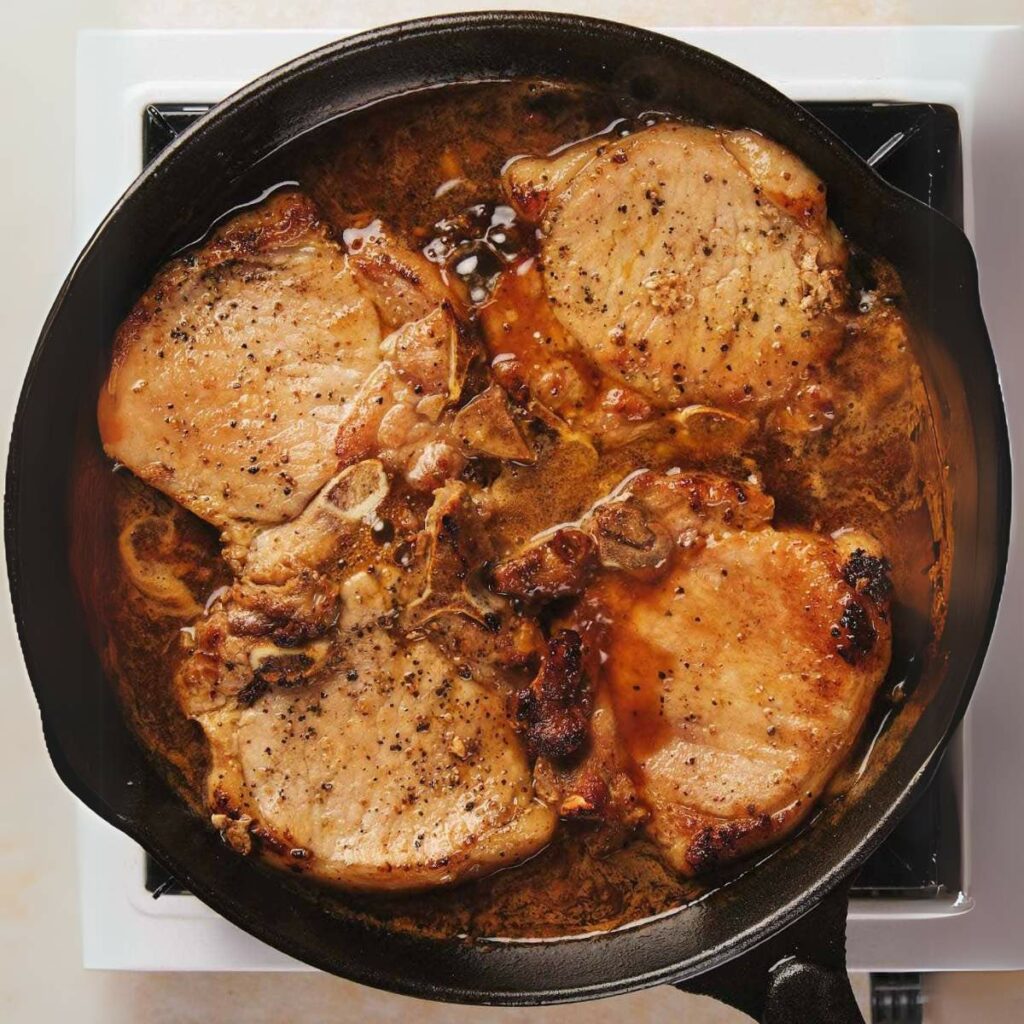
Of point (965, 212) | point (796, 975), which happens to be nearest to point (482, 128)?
point (965, 212)

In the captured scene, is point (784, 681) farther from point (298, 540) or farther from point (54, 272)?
point (54, 272)

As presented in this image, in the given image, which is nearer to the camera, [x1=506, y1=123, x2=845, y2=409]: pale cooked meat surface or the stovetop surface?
[x1=506, y1=123, x2=845, y2=409]: pale cooked meat surface

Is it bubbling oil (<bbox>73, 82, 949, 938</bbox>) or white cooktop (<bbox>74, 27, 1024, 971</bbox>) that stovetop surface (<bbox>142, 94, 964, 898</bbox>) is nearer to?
white cooktop (<bbox>74, 27, 1024, 971</bbox>)

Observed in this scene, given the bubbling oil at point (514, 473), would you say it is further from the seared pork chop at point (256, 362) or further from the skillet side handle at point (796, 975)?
the skillet side handle at point (796, 975)

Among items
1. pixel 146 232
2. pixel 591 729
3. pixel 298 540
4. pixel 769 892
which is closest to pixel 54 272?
pixel 146 232

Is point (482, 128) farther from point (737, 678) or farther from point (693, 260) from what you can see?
point (737, 678)

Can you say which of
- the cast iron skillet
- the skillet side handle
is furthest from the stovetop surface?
the skillet side handle
